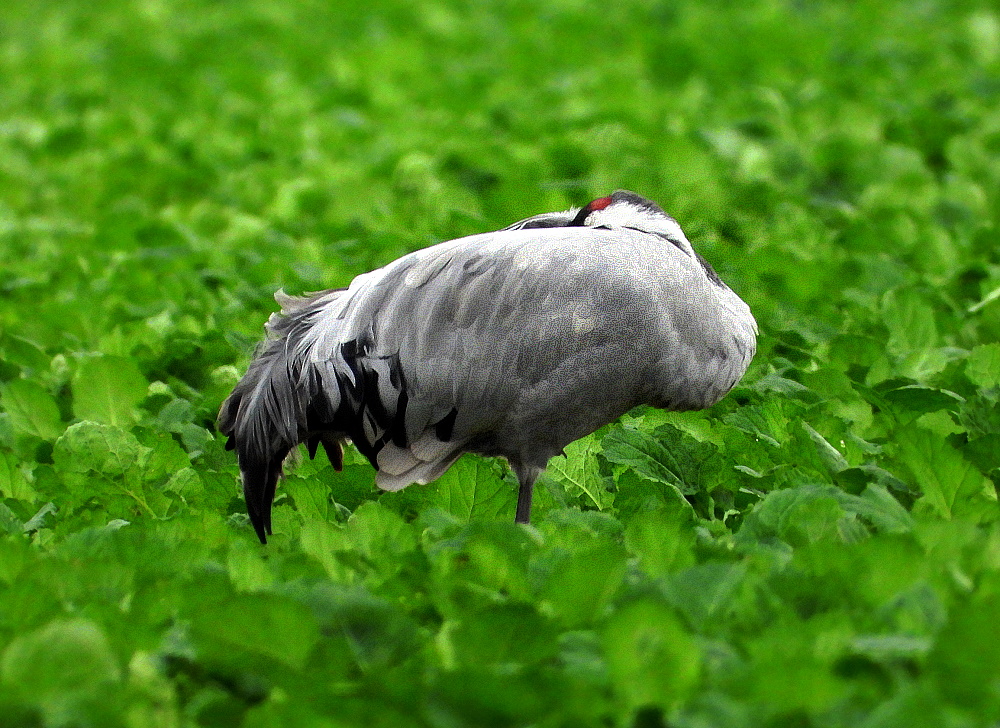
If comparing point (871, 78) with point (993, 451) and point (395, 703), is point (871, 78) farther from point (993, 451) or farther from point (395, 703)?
point (395, 703)

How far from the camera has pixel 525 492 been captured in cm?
399

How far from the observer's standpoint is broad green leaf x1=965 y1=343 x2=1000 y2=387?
4.56 m

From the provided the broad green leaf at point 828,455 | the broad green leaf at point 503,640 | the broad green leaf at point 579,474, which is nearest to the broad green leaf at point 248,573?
the broad green leaf at point 503,640

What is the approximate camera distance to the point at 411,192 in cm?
778

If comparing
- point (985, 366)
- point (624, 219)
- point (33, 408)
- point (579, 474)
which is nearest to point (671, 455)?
point (579, 474)

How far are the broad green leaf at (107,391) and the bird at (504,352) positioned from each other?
0.90m

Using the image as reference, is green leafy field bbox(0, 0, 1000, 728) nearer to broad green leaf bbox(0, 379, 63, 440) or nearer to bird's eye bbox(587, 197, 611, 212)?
broad green leaf bbox(0, 379, 63, 440)

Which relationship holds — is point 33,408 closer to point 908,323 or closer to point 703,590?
point 703,590

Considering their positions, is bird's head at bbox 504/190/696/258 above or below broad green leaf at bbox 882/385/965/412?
above

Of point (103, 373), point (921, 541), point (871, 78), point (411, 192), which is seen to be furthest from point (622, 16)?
point (921, 541)

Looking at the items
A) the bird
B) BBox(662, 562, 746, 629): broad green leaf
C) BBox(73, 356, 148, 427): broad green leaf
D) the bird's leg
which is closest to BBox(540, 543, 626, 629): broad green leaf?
BBox(662, 562, 746, 629): broad green leaf

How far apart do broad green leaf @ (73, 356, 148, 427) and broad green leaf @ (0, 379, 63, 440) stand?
8 centimetres

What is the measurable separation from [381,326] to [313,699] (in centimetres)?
145

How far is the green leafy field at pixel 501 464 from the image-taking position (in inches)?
108
